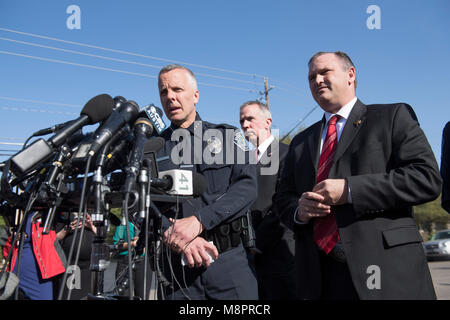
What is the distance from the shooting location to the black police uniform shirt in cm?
249

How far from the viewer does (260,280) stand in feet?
11.4

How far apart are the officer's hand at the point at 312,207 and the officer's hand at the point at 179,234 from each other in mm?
705

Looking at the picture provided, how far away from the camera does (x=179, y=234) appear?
2.19 metres

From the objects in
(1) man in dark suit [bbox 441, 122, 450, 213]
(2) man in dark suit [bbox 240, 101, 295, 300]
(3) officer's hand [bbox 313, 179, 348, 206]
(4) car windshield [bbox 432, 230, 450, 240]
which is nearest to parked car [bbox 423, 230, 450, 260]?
(4) car windshield [bbox 432, 230, 450, 240]

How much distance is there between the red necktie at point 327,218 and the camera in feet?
7.49

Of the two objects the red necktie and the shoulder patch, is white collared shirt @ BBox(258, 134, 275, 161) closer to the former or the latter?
the shoulder patch

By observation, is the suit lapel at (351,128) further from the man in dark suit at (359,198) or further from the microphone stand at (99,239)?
the microphone stand at (99,239)

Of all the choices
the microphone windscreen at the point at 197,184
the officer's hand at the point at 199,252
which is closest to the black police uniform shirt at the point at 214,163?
the officer's hand at the point at 199,252

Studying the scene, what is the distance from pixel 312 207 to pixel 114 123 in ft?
4.17

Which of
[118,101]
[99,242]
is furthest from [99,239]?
[118,101]

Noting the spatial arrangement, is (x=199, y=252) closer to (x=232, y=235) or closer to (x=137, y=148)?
(x=232, y=235)

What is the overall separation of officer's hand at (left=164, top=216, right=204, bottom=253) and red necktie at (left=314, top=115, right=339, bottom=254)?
2.61 feet

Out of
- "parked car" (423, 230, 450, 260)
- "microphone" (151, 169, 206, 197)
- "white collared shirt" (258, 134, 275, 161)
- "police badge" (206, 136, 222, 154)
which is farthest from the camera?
"parked car" (423, 230, 450, 260)
